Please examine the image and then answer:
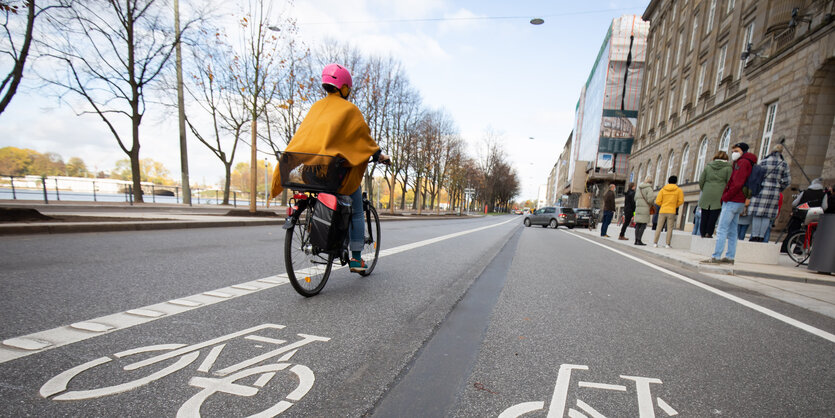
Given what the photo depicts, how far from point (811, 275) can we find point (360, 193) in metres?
7.18

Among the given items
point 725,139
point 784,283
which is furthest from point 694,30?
point 784,283

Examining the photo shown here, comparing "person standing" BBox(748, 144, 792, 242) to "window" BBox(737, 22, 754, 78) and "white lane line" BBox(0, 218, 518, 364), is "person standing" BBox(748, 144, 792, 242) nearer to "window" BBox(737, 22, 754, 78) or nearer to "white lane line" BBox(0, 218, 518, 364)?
"white lane line" BBox(0, 218, 518, 364)

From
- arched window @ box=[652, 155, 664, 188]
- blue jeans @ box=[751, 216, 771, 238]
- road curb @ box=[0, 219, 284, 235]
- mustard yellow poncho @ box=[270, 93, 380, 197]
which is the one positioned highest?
arched window @ box=[652, 155, 664, 188]

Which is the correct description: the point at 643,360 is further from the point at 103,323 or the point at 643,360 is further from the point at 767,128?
the point at 767,128

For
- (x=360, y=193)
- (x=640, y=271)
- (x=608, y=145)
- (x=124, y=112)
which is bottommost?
(x=640, y=271)

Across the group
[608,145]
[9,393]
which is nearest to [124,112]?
[9,393]

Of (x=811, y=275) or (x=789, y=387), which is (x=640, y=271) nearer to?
(x=811, y=275)

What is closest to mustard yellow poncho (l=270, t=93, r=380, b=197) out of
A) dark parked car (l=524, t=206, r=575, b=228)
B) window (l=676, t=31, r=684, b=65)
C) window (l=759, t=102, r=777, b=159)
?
window (l=759, t=102, r=777, b=159)

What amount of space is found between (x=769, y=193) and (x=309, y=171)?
921 centimetres

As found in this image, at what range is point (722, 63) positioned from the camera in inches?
805

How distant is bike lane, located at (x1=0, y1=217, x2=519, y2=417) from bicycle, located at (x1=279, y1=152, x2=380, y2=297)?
10.3 inches

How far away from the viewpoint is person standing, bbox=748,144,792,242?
6.60 meters

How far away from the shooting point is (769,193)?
7.01m

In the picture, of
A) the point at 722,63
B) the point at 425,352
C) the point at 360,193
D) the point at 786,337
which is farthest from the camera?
the point at 722,63
